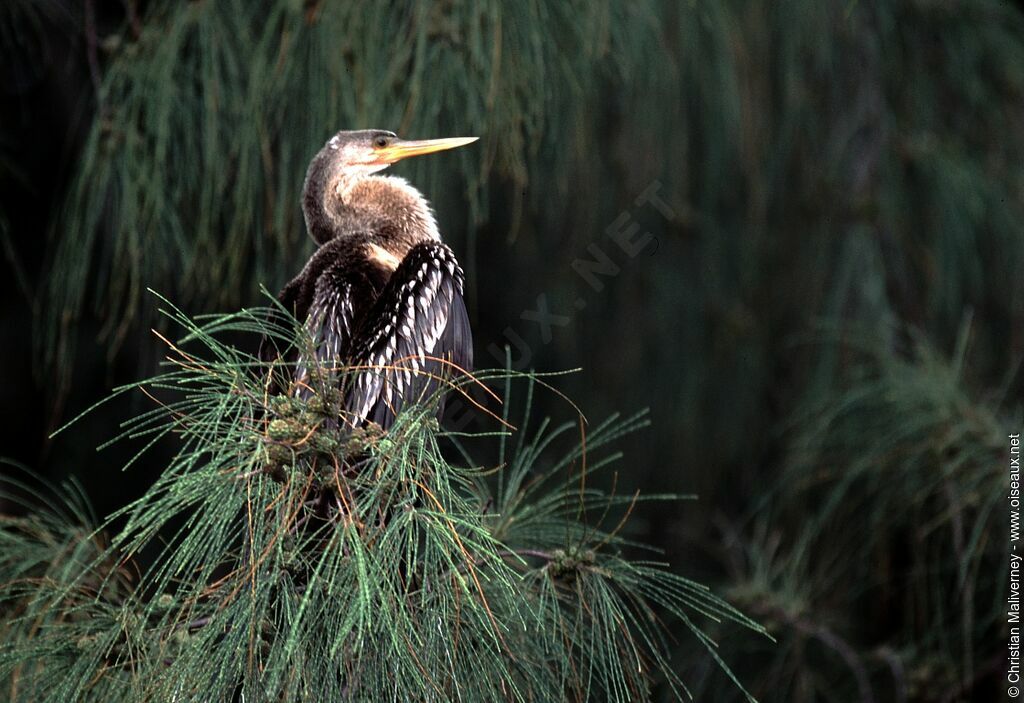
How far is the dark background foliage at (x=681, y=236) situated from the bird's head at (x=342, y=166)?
0.26 metres

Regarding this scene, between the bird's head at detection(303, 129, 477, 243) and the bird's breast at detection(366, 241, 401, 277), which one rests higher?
the bird's head at detection(303, 129, 477, 243)

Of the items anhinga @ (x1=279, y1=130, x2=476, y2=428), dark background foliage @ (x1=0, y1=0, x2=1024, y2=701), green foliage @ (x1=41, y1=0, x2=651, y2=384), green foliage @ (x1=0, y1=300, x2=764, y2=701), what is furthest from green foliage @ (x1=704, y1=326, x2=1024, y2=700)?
green foliage @ (x1=0, y1=300, x2=764, y2=701)

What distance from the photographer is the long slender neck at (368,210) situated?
155 centimetres

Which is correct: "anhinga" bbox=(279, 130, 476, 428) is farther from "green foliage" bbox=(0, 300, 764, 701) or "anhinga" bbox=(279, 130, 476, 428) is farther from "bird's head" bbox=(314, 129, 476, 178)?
"green foliage" bbox=(0, 300, 764, 701)

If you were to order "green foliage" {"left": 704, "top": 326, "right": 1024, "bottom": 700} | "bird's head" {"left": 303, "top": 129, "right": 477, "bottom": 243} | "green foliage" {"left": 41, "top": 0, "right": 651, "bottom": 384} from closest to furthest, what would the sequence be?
"bird's head" {"left": 303, "top": 129, "right": 477, "bottom": 243} < "green foliage" {"left": 41, "top": 0, "right": 651, "bottom": 384} < "green foliage" {"left": 704, "top": 326, "right": 1024, "bottom": 700}

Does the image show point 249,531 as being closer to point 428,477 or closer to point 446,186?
point 428,477

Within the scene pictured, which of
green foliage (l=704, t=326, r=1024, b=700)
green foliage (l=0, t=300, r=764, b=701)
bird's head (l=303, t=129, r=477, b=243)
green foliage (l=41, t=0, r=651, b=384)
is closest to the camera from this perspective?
green foliage (l=0, t=300, r=764, b=701)

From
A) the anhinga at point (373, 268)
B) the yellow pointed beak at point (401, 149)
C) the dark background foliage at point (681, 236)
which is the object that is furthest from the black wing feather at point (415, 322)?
the dark background foliage at point (681, 236)

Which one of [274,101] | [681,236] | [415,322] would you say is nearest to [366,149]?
[415,322]

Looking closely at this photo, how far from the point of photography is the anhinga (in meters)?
1.55

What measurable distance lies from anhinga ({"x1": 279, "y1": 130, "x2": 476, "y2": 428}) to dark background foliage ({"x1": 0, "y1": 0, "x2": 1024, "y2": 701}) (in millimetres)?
221

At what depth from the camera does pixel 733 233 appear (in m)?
3.38

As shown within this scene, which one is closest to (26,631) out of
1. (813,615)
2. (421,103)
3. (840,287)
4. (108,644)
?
(108,644)

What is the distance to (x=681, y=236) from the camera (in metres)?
3.33
